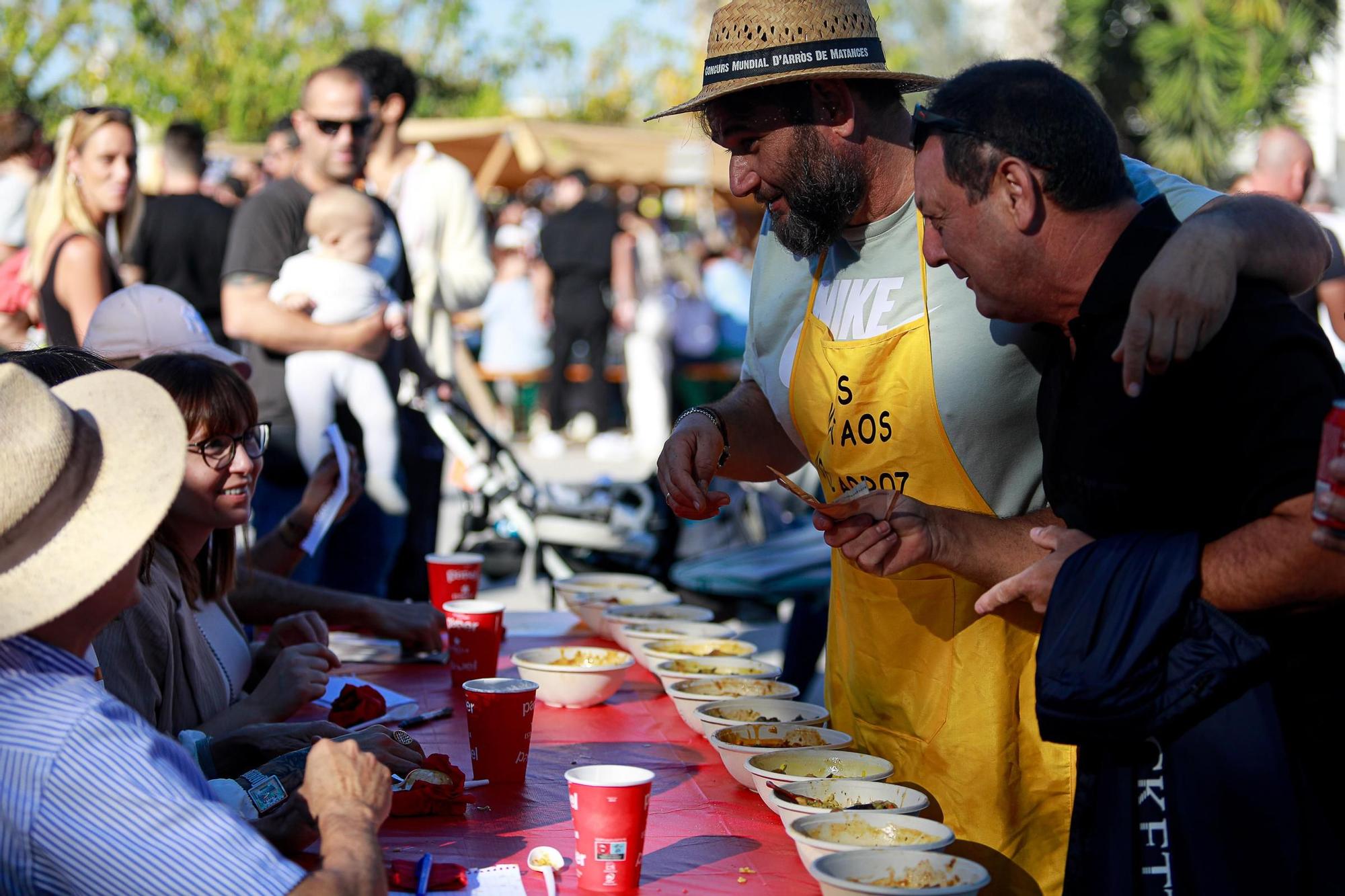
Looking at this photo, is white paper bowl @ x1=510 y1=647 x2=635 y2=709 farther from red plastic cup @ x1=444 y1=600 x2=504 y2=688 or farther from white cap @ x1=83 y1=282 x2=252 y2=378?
white cap @ x1=83 y1=282 x2=252 y2=378

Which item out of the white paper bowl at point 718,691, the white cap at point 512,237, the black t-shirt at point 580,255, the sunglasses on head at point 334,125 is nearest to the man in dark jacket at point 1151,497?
the white paper bowl at point 718,691

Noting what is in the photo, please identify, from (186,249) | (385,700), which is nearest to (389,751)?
(385,700)

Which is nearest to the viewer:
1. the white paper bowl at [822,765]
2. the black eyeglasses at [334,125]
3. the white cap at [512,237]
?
the white paper bowl at [822,765]

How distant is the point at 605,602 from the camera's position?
3.66 m

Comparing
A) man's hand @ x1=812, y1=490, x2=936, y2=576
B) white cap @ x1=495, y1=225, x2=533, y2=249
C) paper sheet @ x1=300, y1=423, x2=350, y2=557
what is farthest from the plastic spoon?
white cap @ x1=495, y1=225, x2=533, y2=249

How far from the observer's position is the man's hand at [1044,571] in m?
1.92

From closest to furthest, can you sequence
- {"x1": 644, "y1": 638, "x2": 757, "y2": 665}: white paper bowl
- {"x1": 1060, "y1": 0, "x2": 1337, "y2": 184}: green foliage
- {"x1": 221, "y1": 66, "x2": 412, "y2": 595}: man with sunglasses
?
1. {"x1": 644, "y1": 638, "x2": 757, "y2": 665}: white paper bowl
2. {"x1": 221, "y1": 66, "x2": 412, "y2": 595}: man with sunglasses
3. {"x1": 1060, "y1": 0, "x2": 1337, "y2": 184}: green foliage

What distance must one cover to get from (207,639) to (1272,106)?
15650 millimetres

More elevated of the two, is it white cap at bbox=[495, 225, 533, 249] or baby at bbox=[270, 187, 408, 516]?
white cap at bbox=[495, 225, 533, 249]

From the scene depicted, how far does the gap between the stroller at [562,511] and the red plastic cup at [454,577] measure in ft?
6.95

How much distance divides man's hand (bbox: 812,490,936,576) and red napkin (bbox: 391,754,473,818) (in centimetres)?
71

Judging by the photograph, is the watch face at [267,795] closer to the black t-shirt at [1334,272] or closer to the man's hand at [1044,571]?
the man's hand at [1044,571]

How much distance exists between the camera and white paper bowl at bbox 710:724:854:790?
7.37ft

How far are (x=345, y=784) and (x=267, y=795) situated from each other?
0.39 metres
